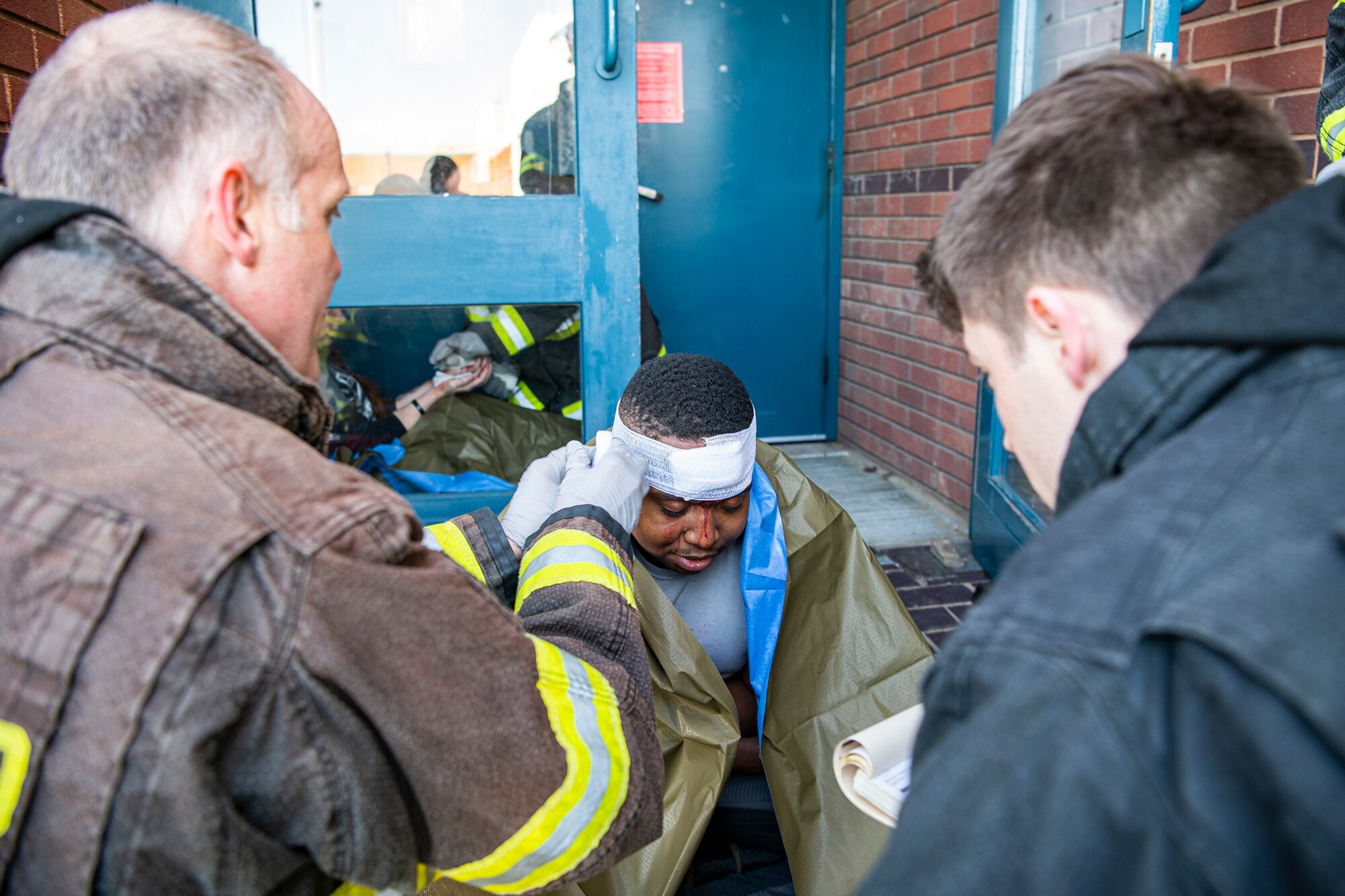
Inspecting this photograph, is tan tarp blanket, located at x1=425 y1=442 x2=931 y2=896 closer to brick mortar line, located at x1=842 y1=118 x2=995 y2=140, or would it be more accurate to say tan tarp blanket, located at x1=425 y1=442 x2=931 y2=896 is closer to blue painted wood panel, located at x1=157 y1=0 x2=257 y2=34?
blue painted wood panel, located at x1=157 y1=0 x2=257 y2=34

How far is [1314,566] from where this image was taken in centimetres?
61

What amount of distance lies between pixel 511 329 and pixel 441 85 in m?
0.82

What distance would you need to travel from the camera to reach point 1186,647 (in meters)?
0.63

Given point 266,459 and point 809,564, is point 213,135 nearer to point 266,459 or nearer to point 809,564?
point 266,459

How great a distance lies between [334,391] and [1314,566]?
10.9 feet

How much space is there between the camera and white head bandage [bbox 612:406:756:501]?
6.77 ft

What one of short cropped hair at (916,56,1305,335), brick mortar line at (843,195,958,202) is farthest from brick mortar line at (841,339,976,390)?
short cropped hair at (916,56,1305,335)

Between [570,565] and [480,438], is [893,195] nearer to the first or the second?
[480,438]

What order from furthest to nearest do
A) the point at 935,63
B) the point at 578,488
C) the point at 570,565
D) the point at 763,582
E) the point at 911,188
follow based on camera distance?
the point at 911,188 < the point at 935,63 < the point at 763,582 < the point at 578,488 < the point at 570,565

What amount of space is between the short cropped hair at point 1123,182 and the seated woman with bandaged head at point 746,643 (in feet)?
3.83

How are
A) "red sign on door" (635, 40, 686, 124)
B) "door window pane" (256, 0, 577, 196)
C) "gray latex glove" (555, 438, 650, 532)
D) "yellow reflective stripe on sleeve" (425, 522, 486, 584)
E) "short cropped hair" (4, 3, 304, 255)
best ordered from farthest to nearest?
"red sign on door" (635, 40, 686, 124)
"door window pane" (256, 0, 577, 196)
"gray latex glove" (555, 438, 650, 532)
"yellow reflective stripe on sleeve" (425, 522, 486, 584)
"short cropped hair" (4, 3, 304, 255)

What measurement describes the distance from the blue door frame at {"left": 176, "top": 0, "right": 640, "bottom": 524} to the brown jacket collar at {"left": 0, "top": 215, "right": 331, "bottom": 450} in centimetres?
197

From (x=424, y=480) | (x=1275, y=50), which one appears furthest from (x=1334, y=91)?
(x=424, y=480)

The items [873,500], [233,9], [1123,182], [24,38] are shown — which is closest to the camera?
[1123,182]
